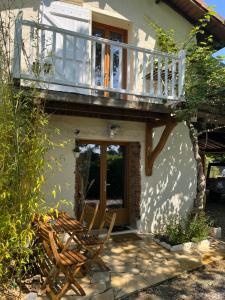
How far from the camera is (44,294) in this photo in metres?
3.97

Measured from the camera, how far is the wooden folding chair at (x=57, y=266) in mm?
3564

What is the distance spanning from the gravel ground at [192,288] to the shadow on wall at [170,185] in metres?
2.25

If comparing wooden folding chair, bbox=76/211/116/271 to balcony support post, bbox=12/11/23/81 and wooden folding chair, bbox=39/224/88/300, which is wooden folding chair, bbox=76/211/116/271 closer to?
wooden folding chair, bbox=39/224/88/300

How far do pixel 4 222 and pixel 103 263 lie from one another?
2.21 meters

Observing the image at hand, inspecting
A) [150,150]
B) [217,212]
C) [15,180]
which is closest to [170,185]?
[150,150]

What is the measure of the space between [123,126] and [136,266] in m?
3.25

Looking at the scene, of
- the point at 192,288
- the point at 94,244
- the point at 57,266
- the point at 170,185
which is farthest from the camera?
the point at 170,185

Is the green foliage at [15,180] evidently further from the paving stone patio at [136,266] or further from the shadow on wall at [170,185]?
the shadow on wall at [170,185]

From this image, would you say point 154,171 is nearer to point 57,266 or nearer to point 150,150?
point 150,150

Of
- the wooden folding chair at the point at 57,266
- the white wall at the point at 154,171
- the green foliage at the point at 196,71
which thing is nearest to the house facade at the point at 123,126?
the white wall at the point at 154,171

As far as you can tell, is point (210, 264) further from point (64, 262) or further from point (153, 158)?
point (64, 262)

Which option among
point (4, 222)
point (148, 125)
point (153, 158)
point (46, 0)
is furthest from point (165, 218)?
point (46, 0)

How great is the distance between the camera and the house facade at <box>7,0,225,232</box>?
594 centimetres

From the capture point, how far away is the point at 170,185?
294 inches
